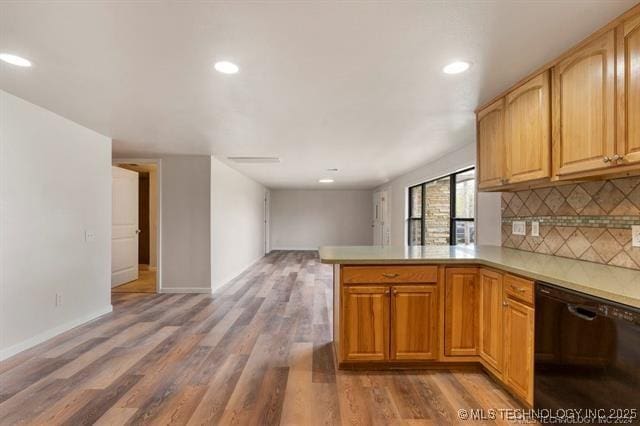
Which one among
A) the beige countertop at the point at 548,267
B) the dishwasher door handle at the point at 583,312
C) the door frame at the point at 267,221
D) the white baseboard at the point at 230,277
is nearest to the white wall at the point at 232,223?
the white baseboard at the point at 230,277

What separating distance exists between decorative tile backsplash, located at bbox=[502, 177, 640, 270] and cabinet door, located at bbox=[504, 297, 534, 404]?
26.7 inches

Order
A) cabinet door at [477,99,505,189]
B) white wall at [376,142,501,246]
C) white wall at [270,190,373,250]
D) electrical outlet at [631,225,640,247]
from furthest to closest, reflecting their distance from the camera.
A: white wall at [270,190,373,250] → white wall at [376,142,501,246] → cabinet door at [477,99,505,189] → electrical outlet at [631,225,640,247]

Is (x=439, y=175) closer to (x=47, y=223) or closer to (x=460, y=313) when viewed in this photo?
(x=460, y=313)

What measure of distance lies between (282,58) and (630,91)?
6.01ft

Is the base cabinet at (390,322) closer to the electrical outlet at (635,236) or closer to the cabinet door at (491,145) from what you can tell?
the cabinet door at (491,145)

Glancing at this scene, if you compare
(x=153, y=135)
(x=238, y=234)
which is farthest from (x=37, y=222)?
(x=238, y=234)

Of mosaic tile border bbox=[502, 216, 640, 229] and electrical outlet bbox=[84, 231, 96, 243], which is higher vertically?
mosaic tile border bbox=[502, 216, 640, 229]

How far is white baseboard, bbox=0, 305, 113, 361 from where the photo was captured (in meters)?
2.70

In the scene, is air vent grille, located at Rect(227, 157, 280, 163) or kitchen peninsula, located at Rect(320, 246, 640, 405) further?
air vent grille, located at Rect(227, 157, 280, 163)

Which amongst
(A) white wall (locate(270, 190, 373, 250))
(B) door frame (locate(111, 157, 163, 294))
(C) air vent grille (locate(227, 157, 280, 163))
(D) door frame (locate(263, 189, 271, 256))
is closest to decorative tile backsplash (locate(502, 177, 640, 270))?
(C) air vent grille (locate(227, 157, 280, 163))

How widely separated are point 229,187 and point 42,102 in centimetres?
348

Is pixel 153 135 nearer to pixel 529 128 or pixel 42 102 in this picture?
pixel 42 102

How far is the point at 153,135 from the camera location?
3.79 metres

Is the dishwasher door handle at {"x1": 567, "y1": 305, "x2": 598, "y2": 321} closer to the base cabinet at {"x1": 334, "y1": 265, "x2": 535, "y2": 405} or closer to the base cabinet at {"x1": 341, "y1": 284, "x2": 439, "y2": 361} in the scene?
the base cabinet at {"x1": 334, "y1": 265, "x2": 535, "y2": 405}
